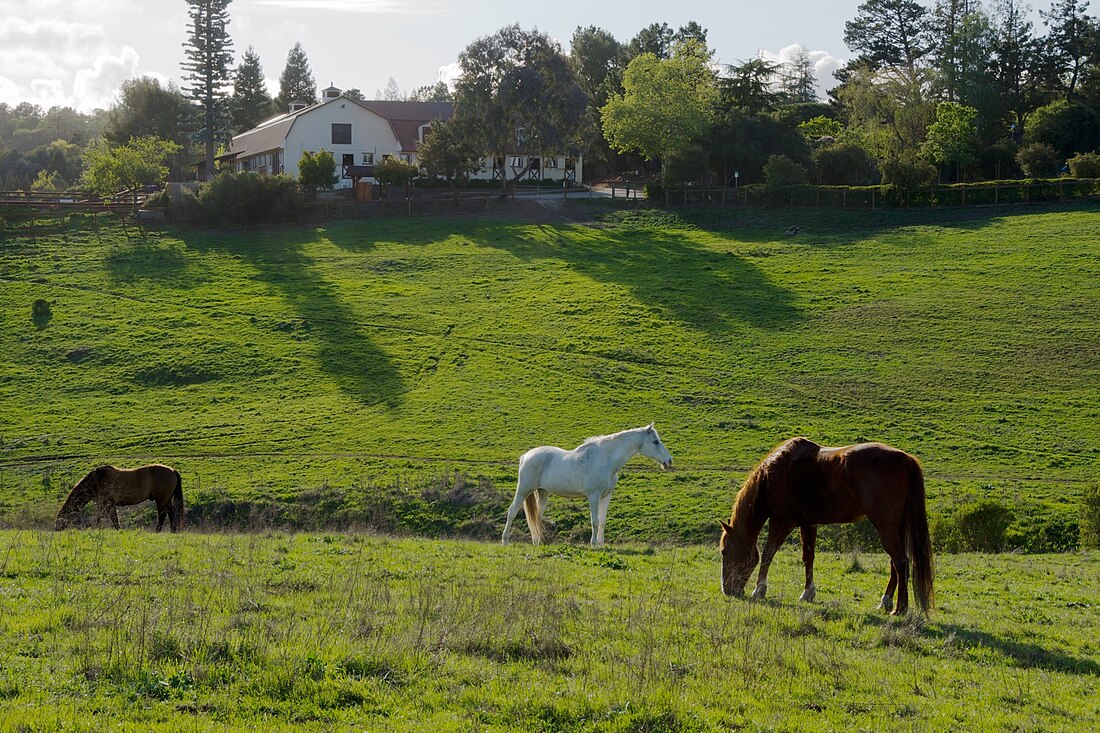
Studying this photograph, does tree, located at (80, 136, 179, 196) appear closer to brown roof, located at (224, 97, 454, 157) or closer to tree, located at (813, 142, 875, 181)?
brown roof, located at (224, 97, 454, 157)

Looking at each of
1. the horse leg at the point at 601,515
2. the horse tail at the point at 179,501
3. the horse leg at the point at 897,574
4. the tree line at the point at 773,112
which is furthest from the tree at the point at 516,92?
the horse leg at the point at 897,574

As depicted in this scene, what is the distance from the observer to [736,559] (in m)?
13.5

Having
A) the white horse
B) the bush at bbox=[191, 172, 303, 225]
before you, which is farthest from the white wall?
the white horse

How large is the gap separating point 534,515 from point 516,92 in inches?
2144

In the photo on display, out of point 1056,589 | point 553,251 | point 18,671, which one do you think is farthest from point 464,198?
point 18,671

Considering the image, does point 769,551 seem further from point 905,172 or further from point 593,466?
point 905,172

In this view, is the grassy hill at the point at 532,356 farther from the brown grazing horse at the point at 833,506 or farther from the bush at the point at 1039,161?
the brown grazing horse at the point at 833,506

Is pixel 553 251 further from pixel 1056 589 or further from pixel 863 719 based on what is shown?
pixel 863 719

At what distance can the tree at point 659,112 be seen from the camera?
72.1 metres

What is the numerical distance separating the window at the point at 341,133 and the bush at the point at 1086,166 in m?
55.0

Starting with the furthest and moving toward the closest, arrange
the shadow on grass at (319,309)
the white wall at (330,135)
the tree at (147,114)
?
1. the tree at (147,114)
2. the white wall at (330,135)
3. the shadow on grass at (319,309)

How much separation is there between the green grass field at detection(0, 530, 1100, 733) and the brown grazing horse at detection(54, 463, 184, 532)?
21.8 ft

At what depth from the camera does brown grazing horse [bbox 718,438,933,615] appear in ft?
39.5

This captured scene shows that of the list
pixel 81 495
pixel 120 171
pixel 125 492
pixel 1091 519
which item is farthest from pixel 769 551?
pixel 120 171
